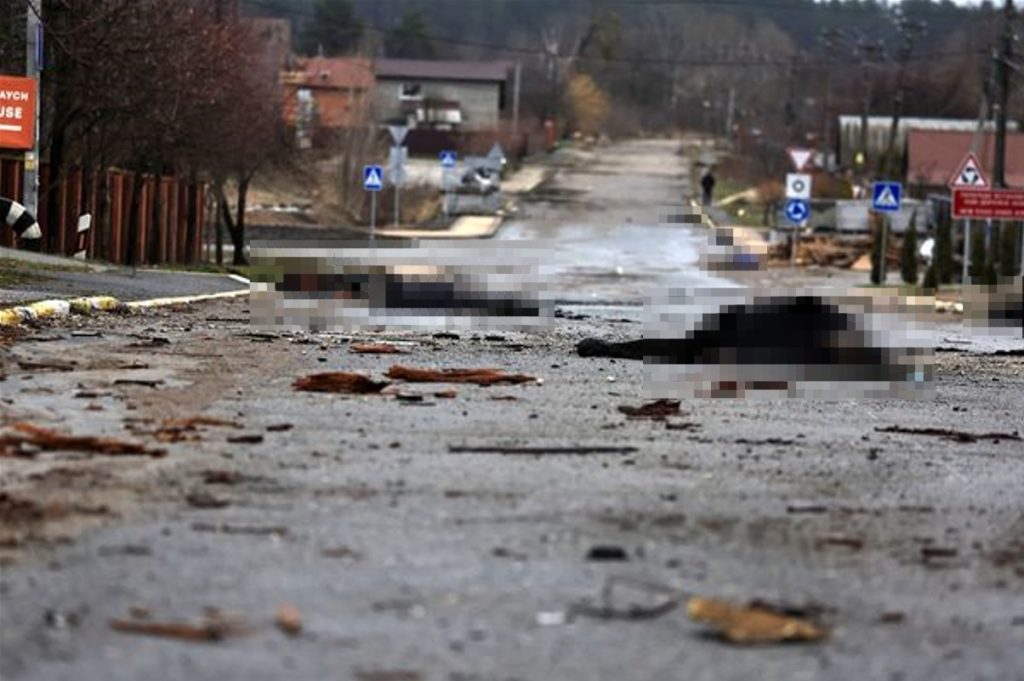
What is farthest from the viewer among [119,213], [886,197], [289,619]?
[886,197]

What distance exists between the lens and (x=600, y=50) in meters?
168

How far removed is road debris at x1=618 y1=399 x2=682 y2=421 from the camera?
12281mm

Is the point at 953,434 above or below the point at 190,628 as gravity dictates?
above

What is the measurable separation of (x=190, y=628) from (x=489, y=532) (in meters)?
1.96

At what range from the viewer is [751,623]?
6.20m

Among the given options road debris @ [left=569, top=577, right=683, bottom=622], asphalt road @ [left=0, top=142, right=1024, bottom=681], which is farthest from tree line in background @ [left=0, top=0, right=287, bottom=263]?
road debris @ [left=569, top=577, right=683, bottom=622]

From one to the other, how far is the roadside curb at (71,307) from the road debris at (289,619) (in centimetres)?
1130

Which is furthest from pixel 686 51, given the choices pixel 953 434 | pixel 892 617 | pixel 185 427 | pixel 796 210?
pixel 892 617

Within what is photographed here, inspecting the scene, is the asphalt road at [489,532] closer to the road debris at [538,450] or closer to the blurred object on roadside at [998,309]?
the road debris at [538,450]

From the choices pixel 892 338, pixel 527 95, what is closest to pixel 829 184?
pixel 527 95

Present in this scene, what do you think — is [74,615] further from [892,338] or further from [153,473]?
[892,338]

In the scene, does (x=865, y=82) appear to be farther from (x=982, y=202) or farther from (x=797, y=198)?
(x=982, y=202)

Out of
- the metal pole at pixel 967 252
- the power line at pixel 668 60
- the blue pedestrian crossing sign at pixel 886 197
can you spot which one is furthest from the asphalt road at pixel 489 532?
the power line at pixel 668 60

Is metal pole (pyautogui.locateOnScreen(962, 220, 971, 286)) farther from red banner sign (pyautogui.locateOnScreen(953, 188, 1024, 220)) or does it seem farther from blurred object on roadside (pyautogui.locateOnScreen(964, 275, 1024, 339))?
blurred object on roadside (pyautogui.locateOnScreen(964, 275, 1024, 339))
